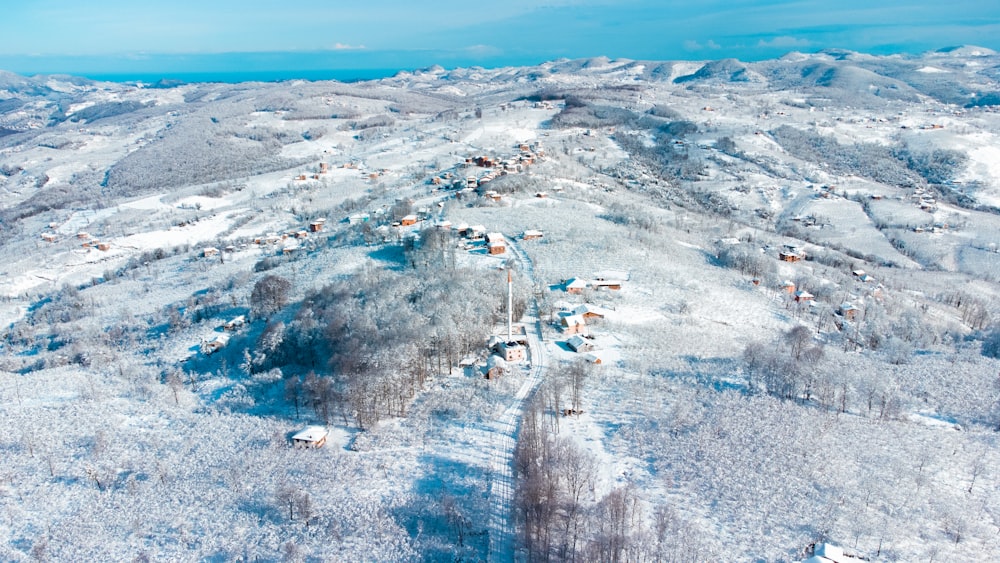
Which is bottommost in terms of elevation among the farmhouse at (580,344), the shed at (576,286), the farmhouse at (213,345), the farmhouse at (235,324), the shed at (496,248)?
the farmhouse at (213,345)

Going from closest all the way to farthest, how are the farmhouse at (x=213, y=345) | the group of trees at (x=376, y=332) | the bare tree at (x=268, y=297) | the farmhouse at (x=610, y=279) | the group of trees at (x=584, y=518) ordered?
1. the group of trees at (x=584, y=518)
2. the group of trees at (x=376, y=332)
3. the farmhouse at (x=213, y=345)
4. the bare tree at (x=268, y=297)
5. the farmhouse at (x=610, y=279)

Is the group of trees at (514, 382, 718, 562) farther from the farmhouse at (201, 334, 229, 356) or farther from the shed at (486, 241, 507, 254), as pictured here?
the shed at (486, 241, 507, 254)

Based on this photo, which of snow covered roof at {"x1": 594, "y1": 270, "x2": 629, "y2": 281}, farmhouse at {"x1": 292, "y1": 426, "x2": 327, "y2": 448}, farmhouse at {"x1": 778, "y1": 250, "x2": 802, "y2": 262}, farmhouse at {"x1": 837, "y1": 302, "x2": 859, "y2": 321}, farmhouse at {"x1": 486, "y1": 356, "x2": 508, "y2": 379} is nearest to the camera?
farmhouse at {"x1": 292, "y1": 426, "x2": 327, "y2": 448}

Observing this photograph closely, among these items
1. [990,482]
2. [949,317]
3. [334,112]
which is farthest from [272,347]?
[334,112]

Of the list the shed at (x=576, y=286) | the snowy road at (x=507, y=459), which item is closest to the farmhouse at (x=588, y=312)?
the shed at (x=576, y=286)

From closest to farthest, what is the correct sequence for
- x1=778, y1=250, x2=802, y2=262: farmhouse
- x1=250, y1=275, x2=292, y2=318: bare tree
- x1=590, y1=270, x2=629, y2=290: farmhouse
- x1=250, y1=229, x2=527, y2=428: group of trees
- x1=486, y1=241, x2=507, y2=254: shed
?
x1=250, y1=229, x2=527, y2=428: group of trees, x1=250, y1=275, x2=292, y2=318: bare tree, x1=590, y1=270, x2=629, y2=290: farmhouse, x1=486, y1=241, x2=507, y2=254: shed, x1=778, y1=250, x2=802, y2=262: farmhouse

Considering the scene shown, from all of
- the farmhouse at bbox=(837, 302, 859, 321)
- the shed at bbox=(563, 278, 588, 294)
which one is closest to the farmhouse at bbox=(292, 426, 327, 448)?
the shed at bbox=(563, 278, 588, 294)

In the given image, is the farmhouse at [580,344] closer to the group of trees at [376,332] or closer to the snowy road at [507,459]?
the snowy road at [507,459]
